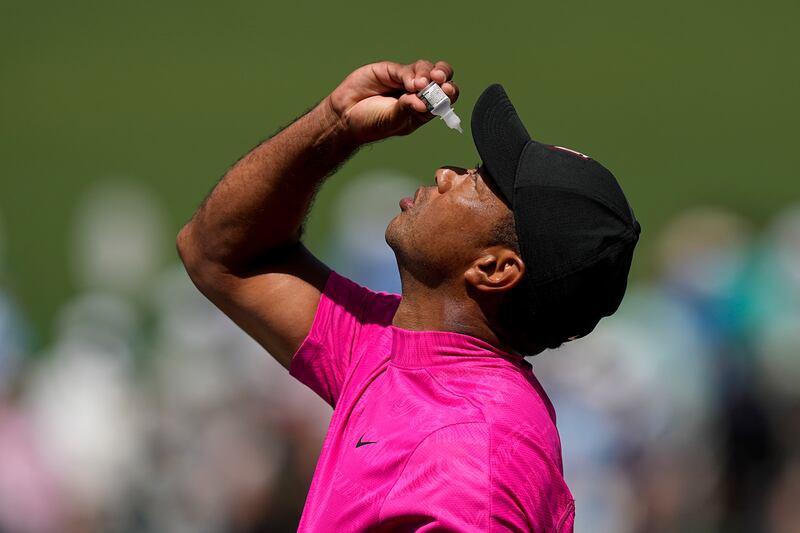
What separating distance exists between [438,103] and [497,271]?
341mm

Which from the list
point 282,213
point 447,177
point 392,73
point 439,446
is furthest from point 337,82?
point 439,446

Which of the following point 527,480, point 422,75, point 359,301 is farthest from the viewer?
point 359,301

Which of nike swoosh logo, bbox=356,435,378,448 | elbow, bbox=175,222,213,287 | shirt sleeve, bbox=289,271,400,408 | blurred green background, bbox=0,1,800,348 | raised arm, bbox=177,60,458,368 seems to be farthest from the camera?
blurred green background, bbox=0,1,800,348

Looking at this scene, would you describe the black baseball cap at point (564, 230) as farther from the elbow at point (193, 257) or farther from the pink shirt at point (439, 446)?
the elbow at point (193, 257)

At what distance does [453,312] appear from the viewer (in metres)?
2.28

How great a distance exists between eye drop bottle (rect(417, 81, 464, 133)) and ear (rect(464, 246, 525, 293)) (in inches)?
10.1


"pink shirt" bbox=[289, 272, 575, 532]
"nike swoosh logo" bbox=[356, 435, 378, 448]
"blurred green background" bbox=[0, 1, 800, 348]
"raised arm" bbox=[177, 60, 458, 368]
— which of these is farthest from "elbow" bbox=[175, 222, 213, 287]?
"blurred green background" bbox=[0, 1, 800, 348]

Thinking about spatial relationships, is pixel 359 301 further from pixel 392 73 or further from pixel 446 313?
pixel 392 73

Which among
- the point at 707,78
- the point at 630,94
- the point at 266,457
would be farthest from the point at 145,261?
the point at 707,78

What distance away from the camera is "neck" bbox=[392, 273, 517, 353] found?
2268mm

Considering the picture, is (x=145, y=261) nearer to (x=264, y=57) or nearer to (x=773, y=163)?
(x=264, y=57)

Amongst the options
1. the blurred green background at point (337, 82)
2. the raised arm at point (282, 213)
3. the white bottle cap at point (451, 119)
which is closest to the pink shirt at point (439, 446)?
the raised arm at point (282, 213)

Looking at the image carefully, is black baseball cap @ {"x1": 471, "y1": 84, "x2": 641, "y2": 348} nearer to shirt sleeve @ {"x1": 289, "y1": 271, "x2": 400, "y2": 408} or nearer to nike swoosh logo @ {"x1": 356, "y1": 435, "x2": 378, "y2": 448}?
nike swoosh logo @ {"x1": 356, "y1": 435, "x2": 378, "y2": 448}

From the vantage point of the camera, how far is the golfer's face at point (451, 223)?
2223mm
